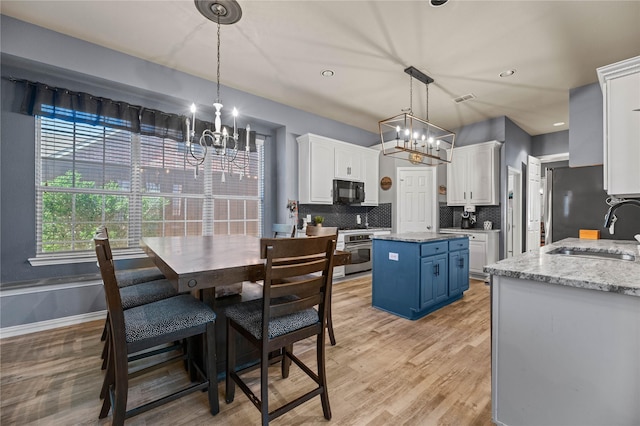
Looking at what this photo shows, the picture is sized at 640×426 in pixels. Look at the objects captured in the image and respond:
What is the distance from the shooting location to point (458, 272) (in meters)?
3.63

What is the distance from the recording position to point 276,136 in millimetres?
4645

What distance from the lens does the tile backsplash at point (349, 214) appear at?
16.3 ft

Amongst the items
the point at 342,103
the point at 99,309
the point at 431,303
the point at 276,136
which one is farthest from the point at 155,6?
the point at 431,303

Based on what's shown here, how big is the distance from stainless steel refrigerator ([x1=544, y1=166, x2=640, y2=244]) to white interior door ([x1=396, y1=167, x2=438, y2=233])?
2.00 meters

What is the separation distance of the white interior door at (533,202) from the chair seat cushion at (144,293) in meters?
6.39

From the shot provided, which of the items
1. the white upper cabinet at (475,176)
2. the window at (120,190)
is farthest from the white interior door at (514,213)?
the window at (120,190)

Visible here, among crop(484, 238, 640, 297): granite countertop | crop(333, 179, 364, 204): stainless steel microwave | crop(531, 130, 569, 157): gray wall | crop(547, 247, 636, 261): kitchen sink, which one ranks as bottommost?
crop(547, 247, 636, 261): kitchen sink

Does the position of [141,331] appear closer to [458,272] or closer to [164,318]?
[164,318]

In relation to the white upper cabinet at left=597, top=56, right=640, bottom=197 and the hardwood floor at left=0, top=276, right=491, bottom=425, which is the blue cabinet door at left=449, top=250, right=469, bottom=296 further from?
the white upper cabinet at left=597, top=56, right=640, bottom=197

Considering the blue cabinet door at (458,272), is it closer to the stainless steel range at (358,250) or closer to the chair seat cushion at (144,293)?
the stainless steel range at (358,250)

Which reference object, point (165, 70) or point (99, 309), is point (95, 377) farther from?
point (165, 70)

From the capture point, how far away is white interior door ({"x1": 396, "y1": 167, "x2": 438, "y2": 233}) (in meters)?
5.31

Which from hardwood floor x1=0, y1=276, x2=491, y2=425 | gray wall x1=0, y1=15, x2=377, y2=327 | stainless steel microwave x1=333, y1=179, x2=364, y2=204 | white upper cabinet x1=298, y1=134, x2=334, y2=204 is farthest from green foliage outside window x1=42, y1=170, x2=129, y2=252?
stainless steel microwave x1=333, y1=179, x2=364, y2=204

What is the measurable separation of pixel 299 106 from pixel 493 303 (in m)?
4.01
